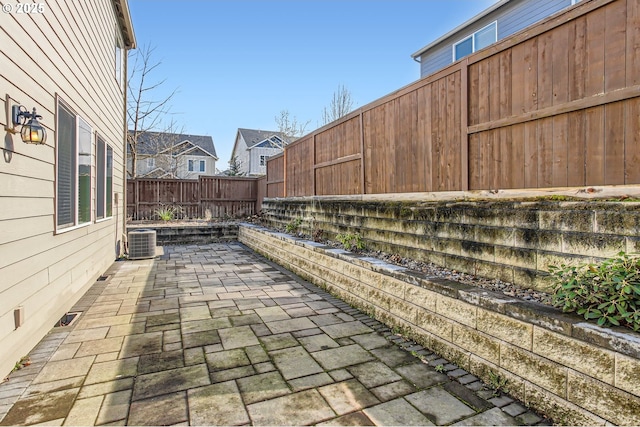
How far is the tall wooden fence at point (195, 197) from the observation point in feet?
35.2

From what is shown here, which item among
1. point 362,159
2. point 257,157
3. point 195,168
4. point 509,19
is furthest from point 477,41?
point 195,168

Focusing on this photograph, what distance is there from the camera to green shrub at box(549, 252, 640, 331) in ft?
5.24

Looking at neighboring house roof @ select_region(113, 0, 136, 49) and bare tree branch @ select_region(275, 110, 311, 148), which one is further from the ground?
bare tree branch @ select_region(275, 110, 311, 148)

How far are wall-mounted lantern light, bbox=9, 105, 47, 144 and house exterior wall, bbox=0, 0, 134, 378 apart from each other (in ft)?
0.17

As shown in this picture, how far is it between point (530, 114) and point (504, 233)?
0.89m

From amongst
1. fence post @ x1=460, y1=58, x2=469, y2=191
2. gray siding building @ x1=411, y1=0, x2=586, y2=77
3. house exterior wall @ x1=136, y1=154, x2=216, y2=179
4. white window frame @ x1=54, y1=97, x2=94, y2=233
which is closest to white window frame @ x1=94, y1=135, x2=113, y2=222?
white window frame @ x1=54, y1=97, x2=94, y2=233

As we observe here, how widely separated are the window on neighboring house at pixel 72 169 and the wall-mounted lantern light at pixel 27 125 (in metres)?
0.82

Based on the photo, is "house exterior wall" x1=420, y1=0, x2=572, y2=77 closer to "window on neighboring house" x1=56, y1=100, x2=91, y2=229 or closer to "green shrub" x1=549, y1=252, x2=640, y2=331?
"green shrub" x1=549, y1=252, x2=640, y2=331

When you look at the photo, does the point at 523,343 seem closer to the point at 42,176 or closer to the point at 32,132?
the point at 32,132

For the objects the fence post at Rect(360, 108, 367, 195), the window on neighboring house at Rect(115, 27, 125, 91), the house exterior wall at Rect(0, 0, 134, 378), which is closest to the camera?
the house exterior wall at Rect(0, 0, 134, 378)

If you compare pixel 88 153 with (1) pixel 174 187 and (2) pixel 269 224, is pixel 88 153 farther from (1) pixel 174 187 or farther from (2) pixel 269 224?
(1) pixel 174 187

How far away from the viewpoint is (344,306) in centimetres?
379

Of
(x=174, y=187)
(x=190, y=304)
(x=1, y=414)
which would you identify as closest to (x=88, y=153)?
(x=190, y=304)

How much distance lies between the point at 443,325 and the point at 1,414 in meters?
2.78
